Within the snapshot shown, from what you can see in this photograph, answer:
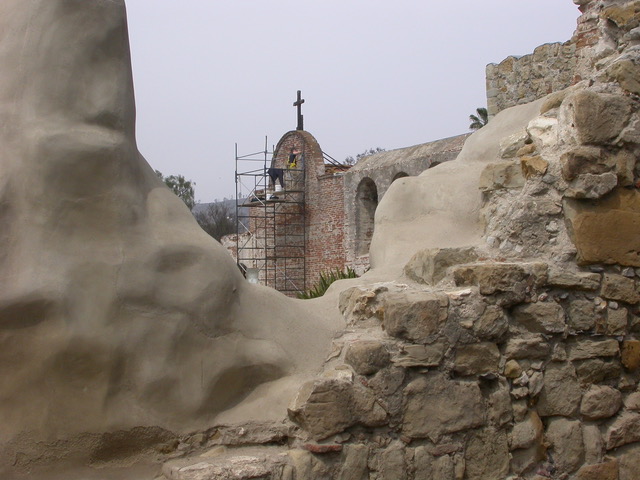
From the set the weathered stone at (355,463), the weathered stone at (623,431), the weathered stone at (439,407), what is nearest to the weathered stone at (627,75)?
the weathered stone at (623,431)

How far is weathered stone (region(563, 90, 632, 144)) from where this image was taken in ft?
12.5

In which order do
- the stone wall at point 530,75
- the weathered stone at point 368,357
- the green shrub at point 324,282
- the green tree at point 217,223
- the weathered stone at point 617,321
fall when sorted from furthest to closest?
the green tree at point 217,223 < the green shrub at point 324,282 < the stone wall at point 530,75 < the weathered stone at point 617,321 < the weathered stone at point 368,357

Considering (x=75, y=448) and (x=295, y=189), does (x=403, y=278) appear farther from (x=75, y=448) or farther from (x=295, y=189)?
(x=295, y=189)

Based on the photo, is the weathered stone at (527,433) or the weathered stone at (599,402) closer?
the weathered stone at (527,433)

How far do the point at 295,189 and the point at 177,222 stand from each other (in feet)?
54.0

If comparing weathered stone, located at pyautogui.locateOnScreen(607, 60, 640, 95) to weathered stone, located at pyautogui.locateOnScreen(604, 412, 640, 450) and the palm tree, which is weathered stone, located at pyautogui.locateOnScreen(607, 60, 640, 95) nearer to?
weathered stone, located at pyautogui.locateOnScreen(604, 412, 640, 450)

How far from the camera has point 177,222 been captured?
305cm

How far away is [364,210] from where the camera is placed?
16984mm

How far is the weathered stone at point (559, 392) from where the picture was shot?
3.65 metres

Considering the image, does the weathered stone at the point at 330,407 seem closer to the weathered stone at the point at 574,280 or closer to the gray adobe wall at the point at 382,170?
the weathered stone at the point at 574,280

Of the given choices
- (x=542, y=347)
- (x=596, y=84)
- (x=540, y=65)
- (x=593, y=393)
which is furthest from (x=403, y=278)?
(x=540, y=65)

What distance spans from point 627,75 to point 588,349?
1429mm

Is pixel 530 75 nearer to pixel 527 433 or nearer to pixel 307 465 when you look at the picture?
pixel 527 433

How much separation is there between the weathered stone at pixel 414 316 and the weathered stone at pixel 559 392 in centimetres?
71
